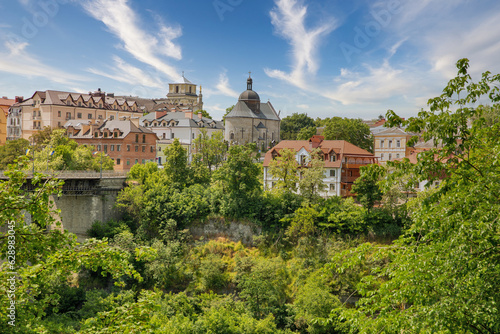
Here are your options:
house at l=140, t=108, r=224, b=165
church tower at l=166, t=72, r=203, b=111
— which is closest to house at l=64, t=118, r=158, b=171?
house at l=140, t=108, r=224, b=165

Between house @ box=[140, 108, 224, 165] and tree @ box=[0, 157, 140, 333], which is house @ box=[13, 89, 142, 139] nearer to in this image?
house @ box=[140, 108, 224, 165]

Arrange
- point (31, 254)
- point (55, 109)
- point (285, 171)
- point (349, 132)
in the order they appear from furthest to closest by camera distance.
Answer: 1. point (55, 109)
2. point (349, 132)
3. point (285, 171)
4. point (31, 254)

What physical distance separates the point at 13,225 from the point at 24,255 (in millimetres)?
658

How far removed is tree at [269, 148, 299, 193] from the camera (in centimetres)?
4094

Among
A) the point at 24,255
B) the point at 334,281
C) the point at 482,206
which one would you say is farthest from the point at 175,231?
the point at 482,206

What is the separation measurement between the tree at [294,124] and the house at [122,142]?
46643 millimetres

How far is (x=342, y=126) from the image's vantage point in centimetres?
6222

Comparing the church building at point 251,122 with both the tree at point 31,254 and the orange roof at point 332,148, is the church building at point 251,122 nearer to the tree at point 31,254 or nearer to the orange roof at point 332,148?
the orange roof at point 332,148

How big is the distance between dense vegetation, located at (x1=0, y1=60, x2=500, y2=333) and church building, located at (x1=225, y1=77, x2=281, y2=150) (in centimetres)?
2927

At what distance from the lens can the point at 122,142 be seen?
57.6 metres

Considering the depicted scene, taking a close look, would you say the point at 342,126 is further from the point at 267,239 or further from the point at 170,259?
the point at 170,259

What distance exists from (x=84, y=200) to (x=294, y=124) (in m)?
71.4

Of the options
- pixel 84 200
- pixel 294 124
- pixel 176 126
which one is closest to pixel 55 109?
pixel 176 126

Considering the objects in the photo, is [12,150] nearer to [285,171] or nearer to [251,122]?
[285,171]
